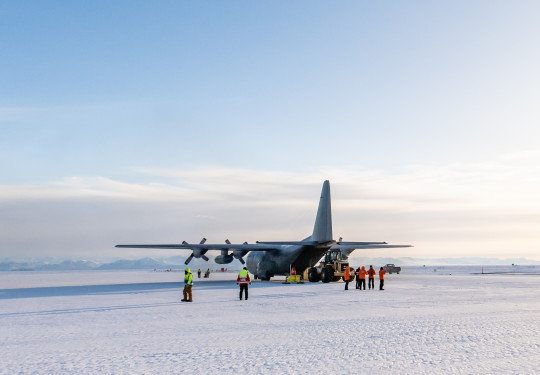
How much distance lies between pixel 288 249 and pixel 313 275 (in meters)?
2.95

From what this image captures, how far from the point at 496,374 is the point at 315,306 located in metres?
12.8

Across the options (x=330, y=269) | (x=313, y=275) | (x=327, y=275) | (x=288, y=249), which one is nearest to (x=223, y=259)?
(x=288, y=249)

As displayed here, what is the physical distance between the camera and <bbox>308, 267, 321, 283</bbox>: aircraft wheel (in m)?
42.3

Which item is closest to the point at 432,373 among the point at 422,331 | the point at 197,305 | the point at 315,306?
the point at 422,331

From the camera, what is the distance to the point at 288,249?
138 feet

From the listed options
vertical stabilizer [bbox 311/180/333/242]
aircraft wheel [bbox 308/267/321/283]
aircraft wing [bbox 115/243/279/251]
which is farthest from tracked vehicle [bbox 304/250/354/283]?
aircraft wing [bbox 115/243/279/251]

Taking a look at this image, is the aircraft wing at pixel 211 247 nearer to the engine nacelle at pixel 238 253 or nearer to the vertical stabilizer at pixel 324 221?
the engine nacelle at pixel 238 253

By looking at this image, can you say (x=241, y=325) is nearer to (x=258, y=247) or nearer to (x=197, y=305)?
(x=197, y=305)

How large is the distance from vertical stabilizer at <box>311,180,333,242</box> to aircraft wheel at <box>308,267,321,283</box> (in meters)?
3.69

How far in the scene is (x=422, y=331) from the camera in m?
14.0

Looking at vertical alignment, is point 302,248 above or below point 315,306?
above

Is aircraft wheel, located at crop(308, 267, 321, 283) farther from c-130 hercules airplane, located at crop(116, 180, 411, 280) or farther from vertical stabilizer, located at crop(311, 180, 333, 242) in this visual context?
vertical stabilizer, located at crop(311, 180, 333, 242)

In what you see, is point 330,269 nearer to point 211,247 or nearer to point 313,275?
point 313,275

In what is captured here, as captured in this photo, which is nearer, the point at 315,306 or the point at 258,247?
the point at 315,306
